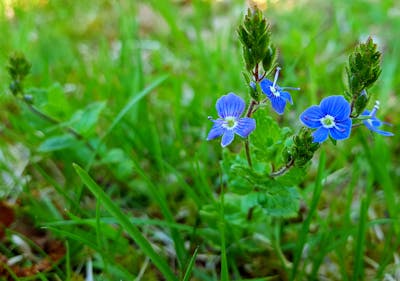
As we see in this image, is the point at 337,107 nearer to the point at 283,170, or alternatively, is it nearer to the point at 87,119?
the point at 283,170

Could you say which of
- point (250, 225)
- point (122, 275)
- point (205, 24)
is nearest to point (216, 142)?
point (250, 225)

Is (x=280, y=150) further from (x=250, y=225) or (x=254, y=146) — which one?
(x=250, y=225)

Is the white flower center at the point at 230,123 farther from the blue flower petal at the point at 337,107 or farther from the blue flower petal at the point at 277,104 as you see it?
the blue flower petal at the point at 337,107

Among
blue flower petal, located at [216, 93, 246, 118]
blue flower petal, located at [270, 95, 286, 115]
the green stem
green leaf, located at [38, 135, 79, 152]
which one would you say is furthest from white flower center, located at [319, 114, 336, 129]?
green leaf, located at [38, 135, 79, 152]

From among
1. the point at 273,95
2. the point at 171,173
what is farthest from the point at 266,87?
the point at 171,173

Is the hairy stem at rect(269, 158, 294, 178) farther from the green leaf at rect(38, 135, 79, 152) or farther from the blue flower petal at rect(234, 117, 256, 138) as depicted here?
the green leaf at rect(38, 135, 79, 152)

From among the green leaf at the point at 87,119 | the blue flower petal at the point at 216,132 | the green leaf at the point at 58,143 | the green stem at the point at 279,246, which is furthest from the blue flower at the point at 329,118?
the green leaf at the point at 58,143
